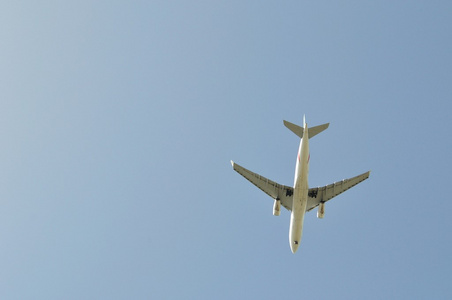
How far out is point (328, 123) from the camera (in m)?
51.2

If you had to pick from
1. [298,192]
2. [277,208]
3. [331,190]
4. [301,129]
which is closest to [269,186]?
[277,208]

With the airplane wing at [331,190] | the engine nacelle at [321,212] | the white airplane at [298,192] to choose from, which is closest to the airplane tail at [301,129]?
the white airplane at [298,192]

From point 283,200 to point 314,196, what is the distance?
3.61 metres

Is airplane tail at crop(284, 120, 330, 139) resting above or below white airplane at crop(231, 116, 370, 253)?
above

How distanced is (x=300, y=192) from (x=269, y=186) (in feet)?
22.6

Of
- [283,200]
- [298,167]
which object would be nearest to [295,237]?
[283,200]

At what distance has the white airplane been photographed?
51.8m

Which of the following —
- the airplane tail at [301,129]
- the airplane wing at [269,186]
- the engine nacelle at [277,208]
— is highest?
the airplane tail at [301,129]

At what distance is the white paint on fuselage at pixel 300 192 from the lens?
4916cm

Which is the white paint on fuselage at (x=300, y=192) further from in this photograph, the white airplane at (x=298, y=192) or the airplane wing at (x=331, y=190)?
the airplane wing at (x=331, y=190)

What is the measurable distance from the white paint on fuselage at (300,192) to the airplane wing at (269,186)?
13.6ft

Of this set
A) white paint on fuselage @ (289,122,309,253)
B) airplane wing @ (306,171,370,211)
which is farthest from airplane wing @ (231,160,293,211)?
white paint on fuselage @ (289,122,309,253)

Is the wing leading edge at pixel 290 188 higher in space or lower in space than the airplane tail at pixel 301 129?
lower

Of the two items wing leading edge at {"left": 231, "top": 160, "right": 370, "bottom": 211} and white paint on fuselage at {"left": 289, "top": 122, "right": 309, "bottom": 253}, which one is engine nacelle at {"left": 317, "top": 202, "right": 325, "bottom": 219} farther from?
white paint on fuselage at {"left": 289, "top": 122, "right": 309, "bottom": 253}
